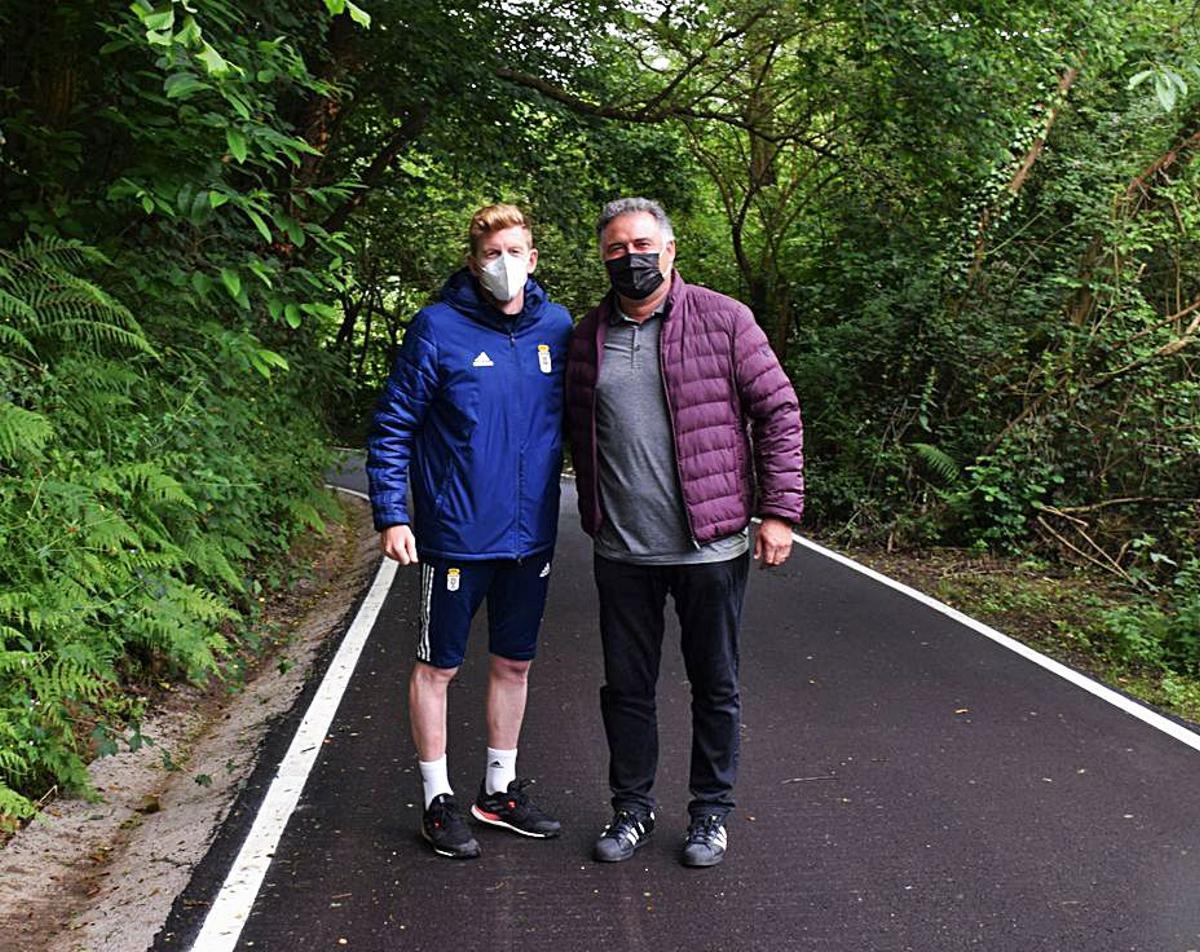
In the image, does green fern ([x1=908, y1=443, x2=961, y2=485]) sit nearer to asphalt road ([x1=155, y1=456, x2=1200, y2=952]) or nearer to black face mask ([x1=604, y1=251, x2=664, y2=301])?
asphalt road ([x1=155, y1=456, x2=1200, y2=952])

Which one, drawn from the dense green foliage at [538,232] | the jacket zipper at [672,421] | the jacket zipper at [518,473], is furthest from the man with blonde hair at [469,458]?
the dense green foliage at [538,232]

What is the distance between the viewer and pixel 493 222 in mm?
4605

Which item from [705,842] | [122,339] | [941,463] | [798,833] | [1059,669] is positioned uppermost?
[122,339]

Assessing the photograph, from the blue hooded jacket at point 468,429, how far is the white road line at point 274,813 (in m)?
1.29

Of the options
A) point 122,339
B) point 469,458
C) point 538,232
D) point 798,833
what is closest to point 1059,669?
point 798,833

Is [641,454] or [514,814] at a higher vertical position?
[641,454]

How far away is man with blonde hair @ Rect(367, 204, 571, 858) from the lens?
460 centimetres

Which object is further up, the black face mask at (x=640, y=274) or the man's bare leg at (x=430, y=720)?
the black face mask at (x=640, y=274)

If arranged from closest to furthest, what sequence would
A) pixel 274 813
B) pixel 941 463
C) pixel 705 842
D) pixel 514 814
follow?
pixel 705 842
pixel 514 814
pixel 274 813
pixel 941 463

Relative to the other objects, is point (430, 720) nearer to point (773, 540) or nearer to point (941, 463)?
point (773, 540)

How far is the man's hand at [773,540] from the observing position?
4.61 metres

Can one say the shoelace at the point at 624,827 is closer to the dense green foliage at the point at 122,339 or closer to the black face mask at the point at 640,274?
the black face mask at the point at 640,274

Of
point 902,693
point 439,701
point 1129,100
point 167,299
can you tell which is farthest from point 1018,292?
point 439,701

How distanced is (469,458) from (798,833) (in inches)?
77.3
